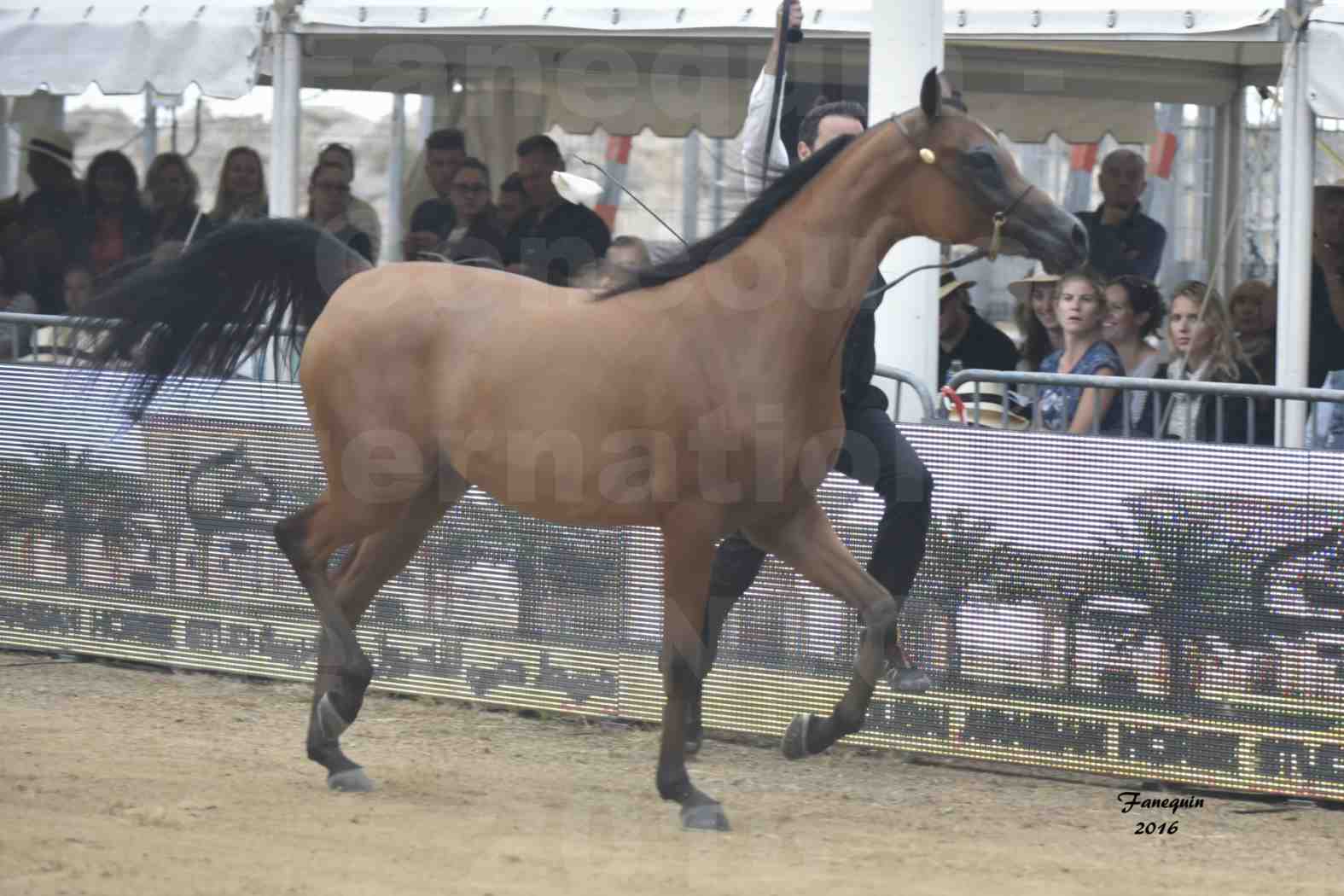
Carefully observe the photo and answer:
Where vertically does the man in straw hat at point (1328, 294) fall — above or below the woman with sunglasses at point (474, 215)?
below

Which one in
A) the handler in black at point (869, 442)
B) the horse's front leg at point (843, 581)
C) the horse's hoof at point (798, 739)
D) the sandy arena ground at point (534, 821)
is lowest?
the sandy arena ground at point (534, 821)

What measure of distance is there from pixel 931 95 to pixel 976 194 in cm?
27

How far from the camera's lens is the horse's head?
15.5 ft

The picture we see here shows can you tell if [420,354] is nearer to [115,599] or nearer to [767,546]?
[767,546]

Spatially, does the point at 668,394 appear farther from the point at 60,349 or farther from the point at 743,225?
the point at 60,349

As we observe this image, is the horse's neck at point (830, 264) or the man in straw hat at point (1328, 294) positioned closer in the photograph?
the horse's neck at point (830, 264)

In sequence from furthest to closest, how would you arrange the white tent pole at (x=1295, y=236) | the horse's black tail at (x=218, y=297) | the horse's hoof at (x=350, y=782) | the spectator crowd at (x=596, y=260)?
1. the white tent pole at (x=1295, y=236)
2. the spectator crowd at (x=596, y=260)
3. the horse's black tail at (x=218, y=297)
4. the horse's hoof at (x=350, y=782)

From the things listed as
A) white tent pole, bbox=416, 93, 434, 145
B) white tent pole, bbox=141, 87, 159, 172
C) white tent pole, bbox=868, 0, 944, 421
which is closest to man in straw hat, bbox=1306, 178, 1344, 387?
white tent pole, bbox=868, 0, 944, 421

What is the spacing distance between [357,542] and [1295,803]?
9.32ft

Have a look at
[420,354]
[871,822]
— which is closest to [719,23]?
[420,354]

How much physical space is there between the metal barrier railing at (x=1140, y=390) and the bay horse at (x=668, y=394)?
1020mm

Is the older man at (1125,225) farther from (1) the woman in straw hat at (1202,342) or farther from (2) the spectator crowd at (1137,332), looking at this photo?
(1) the woman in straw hat at (1202,342)

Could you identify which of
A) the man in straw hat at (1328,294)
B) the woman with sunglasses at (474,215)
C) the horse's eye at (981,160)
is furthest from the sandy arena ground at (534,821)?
the woman with sunglasses at (474,215)

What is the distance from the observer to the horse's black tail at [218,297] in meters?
5.77
